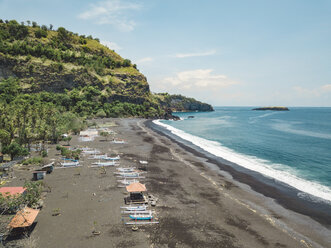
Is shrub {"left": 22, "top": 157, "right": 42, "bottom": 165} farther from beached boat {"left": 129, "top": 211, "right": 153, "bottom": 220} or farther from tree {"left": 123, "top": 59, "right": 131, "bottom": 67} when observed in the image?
tree {"left": 123, "top": 59, "right": 131, "bottom": 67}

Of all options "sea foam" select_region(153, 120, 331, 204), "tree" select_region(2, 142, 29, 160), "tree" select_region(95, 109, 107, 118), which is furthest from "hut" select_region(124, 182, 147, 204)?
"tree" select_region(95, 109, 107, 118)

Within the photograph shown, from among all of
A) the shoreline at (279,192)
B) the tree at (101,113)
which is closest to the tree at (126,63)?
the tree at (101,113)

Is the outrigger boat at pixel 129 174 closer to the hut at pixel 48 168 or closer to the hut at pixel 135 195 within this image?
the hut at pixel 135 195

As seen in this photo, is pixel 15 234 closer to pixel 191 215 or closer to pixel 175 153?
pixel 191 215

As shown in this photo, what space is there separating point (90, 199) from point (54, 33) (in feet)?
560

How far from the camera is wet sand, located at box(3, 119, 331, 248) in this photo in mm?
14969

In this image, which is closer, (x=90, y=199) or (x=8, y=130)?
(x=90, y=199)

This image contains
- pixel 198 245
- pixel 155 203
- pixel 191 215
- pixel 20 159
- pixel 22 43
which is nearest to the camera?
pixel 198 245

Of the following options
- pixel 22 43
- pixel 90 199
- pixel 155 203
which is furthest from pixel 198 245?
pixel 22 43

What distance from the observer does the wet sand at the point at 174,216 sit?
49.1 feet

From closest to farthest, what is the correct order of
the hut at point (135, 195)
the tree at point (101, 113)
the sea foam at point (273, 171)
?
the hut at point (135, 195) < the sea foam at point (273, 171) < the tree at point (101, 113)

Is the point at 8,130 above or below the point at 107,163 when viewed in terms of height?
above

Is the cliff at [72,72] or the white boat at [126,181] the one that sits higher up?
the cliff at [72,72]

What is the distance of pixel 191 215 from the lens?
728 inches
